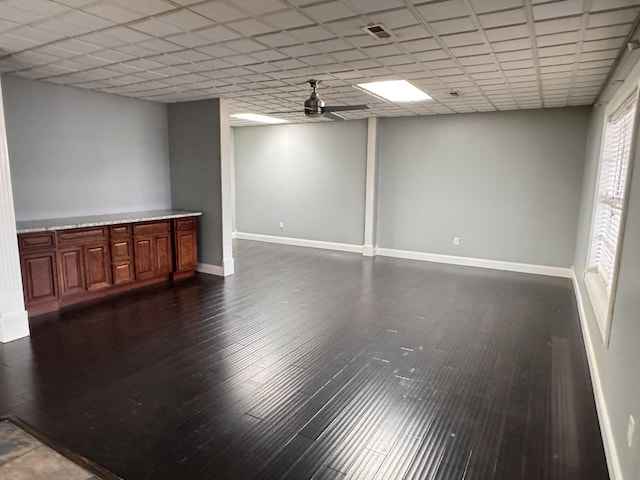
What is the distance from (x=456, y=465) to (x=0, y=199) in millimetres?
3850

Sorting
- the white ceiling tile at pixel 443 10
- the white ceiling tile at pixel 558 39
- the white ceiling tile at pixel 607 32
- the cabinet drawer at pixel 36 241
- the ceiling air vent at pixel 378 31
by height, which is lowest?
the cabinet drawer at pixel 36 241

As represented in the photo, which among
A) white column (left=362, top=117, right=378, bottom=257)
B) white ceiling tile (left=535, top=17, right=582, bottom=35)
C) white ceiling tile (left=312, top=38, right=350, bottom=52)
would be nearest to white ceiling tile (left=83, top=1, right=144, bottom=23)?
white ceiling tile (left=312, top=38, right=350, bottom=52)

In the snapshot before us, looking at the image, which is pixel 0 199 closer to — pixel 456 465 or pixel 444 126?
pixel 456 465

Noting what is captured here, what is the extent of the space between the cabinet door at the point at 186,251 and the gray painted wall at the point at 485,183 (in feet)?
10.9

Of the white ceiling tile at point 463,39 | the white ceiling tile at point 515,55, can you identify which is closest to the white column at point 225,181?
the white ceiling tile at point 463,39

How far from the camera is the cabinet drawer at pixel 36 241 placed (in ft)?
12.6

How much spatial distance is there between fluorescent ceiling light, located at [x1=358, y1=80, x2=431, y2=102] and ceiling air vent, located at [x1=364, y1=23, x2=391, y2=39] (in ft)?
4.74

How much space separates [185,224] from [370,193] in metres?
3.22

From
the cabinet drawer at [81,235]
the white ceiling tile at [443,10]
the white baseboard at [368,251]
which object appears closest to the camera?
the white ceiling tile at [443,10]

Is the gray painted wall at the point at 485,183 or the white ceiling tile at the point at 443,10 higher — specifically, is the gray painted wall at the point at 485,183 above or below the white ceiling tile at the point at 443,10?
below

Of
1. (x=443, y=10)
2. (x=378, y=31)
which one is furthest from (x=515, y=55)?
(x=378, y=31)

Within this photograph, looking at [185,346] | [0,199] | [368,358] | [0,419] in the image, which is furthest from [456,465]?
[0,199]

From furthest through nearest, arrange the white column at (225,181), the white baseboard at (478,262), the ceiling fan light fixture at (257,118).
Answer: the ceiling fan light fixture at (257,118), the white baseboard at (478,262), the white column at (225,181)

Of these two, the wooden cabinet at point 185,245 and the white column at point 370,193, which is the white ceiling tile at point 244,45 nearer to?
the wooden cabinet at point 185,245
